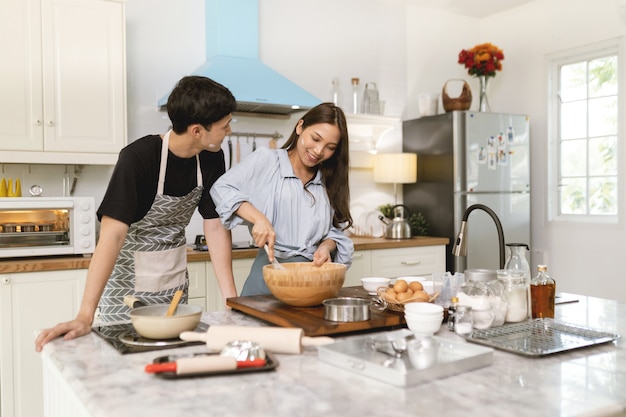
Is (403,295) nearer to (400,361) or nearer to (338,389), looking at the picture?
(400,361)

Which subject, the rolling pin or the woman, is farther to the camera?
the woman

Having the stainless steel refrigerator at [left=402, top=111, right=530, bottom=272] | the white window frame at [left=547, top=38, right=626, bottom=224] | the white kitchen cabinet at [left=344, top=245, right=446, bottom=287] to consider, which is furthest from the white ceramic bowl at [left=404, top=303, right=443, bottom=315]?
the white window frame at [left=547, top=38, right=626, bottom=224]

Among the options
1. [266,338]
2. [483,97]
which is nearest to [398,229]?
[483,97]

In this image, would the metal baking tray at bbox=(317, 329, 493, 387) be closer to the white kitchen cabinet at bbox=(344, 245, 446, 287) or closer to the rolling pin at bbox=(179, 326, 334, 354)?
the rolling pin at bbox=(179, 326, 334, 354)

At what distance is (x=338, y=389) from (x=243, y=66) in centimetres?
290

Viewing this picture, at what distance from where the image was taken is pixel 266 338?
4.34ft

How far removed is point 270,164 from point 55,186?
6.31 ft

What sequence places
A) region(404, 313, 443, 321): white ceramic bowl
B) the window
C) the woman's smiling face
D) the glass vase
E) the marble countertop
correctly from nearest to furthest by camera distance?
the marble countertop < region(404, 313, 443, 321): white ceramic bowl < the woman's smiling face < the window < the glass vase

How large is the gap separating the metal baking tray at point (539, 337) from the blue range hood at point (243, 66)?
93.7 inches

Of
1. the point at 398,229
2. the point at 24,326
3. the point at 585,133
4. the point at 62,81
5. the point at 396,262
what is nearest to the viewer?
the point at 24,326

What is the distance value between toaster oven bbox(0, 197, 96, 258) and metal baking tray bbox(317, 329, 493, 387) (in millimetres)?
2244

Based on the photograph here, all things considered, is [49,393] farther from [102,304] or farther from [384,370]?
[384,370]

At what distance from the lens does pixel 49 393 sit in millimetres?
1469

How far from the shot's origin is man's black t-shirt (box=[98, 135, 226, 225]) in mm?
1834
